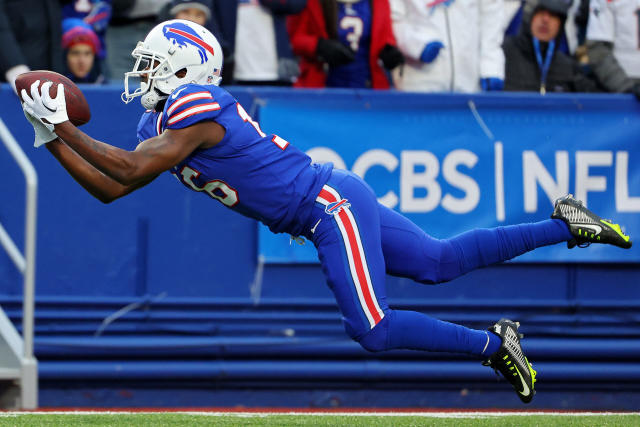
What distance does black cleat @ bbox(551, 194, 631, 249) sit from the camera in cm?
464

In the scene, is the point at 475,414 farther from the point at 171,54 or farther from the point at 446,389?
the point at 171,54

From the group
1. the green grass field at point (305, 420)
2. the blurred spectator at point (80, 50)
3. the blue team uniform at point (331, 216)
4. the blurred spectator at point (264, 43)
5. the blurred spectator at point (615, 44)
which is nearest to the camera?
the blue team uniform at point (331, 216)

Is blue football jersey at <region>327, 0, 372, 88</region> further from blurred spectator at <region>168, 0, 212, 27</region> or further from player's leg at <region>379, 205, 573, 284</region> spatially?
player's leg at <region>379, 205, 573, 284</region>

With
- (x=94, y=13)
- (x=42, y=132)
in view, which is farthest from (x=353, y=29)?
(x=42, y=132)

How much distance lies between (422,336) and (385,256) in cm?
36

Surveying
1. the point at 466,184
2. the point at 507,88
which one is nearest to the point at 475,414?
the point at 466,184

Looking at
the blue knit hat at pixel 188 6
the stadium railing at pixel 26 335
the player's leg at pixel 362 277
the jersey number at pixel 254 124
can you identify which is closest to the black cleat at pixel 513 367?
the player's leg at pixel 362 277

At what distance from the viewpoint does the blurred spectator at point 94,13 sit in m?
6.52

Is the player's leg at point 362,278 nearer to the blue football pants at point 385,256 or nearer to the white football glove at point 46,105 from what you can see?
the blue football pants at point 385,256

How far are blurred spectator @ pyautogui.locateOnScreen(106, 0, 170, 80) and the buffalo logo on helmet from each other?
2411mm

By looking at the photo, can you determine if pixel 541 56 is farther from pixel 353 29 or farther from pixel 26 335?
pixel 26 335

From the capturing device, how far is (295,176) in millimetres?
4348

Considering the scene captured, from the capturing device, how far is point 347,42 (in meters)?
6.54

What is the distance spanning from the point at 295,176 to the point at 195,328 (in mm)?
2390
